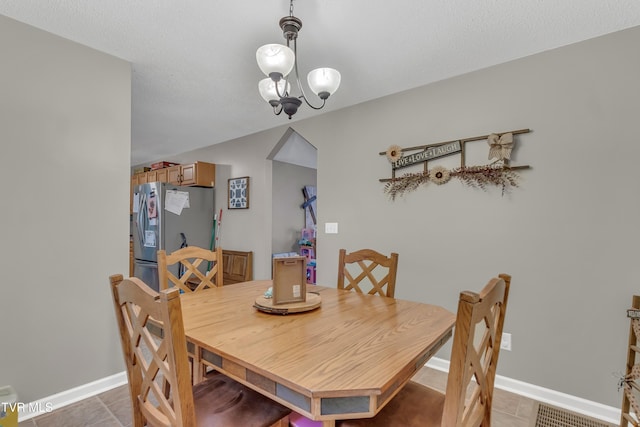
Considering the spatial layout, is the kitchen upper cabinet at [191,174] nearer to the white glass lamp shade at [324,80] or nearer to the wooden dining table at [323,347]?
the wooden dining table at [323,347]

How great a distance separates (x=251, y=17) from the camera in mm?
1780

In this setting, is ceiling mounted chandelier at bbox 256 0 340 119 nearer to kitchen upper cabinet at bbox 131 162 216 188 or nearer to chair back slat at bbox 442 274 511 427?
chair back slat at bbox 442 274 511 427

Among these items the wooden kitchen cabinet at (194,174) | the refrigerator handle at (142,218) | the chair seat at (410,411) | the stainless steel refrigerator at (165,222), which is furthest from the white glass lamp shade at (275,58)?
the refrigerator handle at (142,218)

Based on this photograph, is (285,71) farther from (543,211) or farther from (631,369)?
(631,369)

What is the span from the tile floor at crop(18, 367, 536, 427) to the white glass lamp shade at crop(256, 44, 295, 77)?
213cm

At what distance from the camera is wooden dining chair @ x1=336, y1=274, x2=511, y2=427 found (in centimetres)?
79

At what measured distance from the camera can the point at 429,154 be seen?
2570mm

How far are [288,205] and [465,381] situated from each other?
4174 millimetres

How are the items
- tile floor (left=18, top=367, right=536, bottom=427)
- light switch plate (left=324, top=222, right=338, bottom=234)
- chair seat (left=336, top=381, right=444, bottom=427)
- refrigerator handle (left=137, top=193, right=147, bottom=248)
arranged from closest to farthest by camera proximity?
chair seat (left=336, top=381, right=444, bottom=427) → tile floor (left=18, top=367, right=536, bottom=427) → light switch plate (left=324, top=222, right=338, bottom=234) → refrigerator handle (left=137, top=193, right=147, bottom=248)

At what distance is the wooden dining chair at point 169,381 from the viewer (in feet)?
2.75

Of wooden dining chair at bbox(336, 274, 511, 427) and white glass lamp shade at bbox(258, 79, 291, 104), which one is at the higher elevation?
white glass lamp shade at bbox(258, 79, 291, 104)

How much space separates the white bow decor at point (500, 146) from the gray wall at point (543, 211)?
69 millimetres

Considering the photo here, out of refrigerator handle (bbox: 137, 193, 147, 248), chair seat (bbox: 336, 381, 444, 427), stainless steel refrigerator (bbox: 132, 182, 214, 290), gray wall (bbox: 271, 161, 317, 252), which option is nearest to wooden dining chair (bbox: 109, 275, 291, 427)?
chair seat (bbox: 336, 381, 444, 427)

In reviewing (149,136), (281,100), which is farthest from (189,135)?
(281,100)
